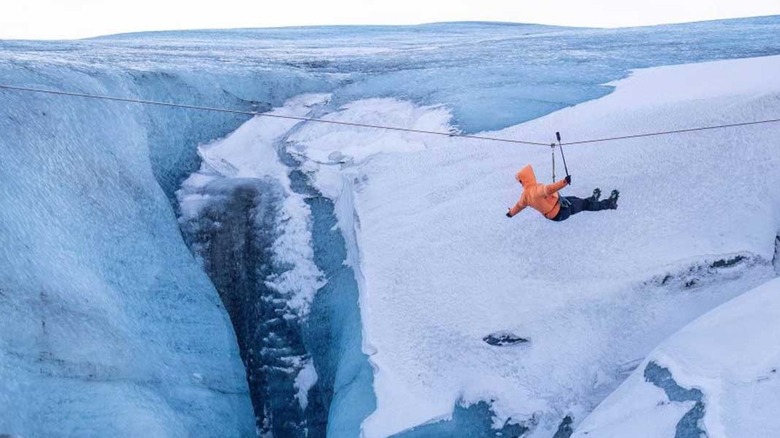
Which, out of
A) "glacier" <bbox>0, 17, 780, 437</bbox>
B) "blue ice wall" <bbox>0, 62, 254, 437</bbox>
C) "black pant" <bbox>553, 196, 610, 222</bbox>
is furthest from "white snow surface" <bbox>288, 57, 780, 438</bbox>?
"blue ice wall" <bbox>0, 62, 254, 437</bbox>

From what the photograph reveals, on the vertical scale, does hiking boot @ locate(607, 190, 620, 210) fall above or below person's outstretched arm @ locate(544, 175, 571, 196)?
below

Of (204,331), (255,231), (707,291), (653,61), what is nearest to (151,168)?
(255,231)

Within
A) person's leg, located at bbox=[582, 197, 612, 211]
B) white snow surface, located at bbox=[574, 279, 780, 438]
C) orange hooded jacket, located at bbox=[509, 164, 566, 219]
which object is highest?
orange hooded jacket, located at bbox=[509, 164, 566, 219]

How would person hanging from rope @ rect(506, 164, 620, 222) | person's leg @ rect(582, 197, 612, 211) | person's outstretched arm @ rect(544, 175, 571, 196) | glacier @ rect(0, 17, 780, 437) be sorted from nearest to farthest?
glacier @ rect(0, 17, 780, 437), person's outstretched arm @ rect(544, 175, 571, 196), person hanging from rope @ rect(506, 164, 620, 222), person's leg @ rect(582, 197, 612, 211)

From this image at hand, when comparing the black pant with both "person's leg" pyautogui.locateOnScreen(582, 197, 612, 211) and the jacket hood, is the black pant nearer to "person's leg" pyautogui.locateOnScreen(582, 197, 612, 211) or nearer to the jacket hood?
"person's leg" pyautogui.locateOnScreen(582, 197, 612, 211)

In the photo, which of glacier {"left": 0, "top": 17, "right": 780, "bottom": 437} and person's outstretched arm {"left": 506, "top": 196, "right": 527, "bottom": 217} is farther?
person's outstretched arm {"left": 506, "top": 196, "right": 527, "bottom": 217}

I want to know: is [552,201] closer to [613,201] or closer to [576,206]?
[576,206]
